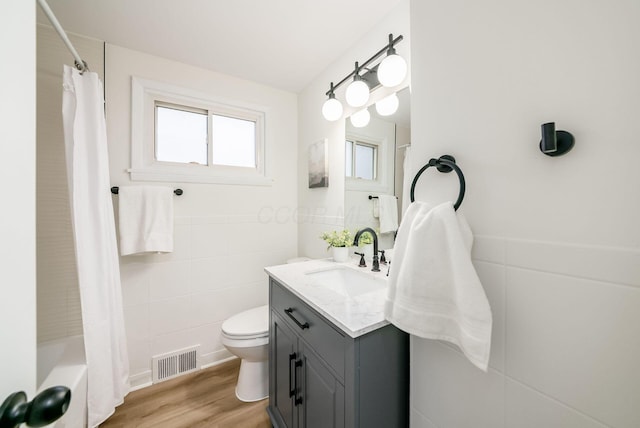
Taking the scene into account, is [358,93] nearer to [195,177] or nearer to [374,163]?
[374,163]

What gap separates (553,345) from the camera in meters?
0.50

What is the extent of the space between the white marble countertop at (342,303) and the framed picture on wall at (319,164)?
0.78 metres

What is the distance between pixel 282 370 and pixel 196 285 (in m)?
1.01

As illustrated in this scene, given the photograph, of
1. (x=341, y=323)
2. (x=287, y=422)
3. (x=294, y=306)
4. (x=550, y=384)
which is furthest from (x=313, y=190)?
(x=550, y=384)

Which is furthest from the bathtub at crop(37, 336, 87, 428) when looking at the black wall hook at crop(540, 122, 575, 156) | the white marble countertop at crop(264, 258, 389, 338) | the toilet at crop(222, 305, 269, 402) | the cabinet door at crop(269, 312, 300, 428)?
the black wall hook at crop(540, 122, 575, 156)

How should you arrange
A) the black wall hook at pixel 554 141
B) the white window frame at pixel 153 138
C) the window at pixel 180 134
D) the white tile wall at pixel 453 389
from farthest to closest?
the window at pixel 180 134, the white window frame at pixel 153 138, the white tile wall at pixel 453 389, the black wall hook at pixel 554 141

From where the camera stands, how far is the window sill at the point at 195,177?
1636mm

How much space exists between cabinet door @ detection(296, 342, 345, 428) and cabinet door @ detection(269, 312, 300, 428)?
0.24 feet

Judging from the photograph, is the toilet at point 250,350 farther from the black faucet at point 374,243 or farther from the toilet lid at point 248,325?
the black faucet at point 374,243

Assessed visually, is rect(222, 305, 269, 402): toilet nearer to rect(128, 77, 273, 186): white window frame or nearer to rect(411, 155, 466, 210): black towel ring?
rect(128, 77, 273, 186): white window frame

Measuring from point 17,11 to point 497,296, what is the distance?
1.07 m

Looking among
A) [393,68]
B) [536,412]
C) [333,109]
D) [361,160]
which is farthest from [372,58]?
Result: [536,412]

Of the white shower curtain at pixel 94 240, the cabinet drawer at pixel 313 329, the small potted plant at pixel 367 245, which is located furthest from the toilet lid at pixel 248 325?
the small potted plant at pixel 367 245

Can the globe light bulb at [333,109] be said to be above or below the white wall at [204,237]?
above
